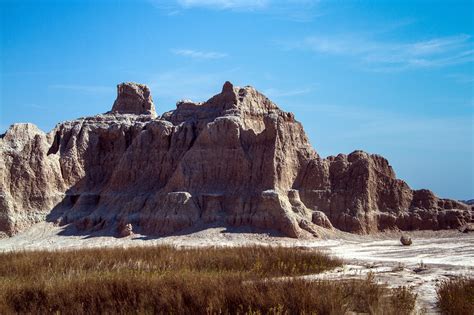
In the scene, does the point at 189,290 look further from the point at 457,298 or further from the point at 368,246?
the point at 368,246

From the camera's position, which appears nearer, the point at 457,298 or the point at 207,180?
the point at 457,298

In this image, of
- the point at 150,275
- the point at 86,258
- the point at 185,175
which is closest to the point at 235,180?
the point at 185,175

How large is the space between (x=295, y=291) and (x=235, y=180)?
34937 mm

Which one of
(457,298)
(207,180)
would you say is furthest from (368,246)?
(457,298)

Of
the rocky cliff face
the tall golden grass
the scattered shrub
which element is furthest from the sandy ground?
the rocky cliff face

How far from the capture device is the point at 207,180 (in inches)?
1901

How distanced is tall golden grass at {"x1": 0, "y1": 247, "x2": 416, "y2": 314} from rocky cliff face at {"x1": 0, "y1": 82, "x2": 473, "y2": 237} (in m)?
23.0

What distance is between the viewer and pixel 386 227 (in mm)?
45094

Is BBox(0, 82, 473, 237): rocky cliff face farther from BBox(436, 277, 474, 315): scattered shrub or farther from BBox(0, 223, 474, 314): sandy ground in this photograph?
BBox(436, 277, 474, 315): scattered shrub

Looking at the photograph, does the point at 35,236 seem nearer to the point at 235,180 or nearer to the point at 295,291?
the point at 235,180

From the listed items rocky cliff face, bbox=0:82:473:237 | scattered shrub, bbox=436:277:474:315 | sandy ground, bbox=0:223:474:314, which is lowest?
scattered shrub, bbox=436:277:474:315

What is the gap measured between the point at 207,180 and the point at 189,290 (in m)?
34.6

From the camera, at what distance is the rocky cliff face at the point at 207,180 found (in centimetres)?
4475

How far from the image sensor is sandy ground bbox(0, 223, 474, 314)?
17.4 meters
